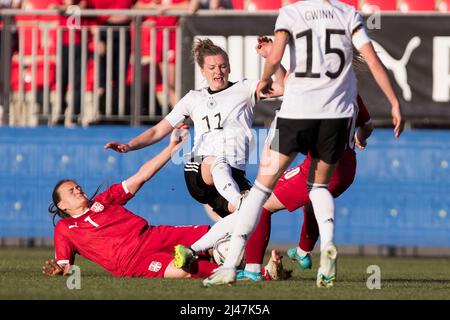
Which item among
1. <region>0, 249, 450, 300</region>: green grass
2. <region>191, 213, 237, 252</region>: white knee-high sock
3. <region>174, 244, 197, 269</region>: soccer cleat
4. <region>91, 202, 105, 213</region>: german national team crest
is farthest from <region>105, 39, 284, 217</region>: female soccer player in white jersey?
<region>0, 249, 450, 300</region>: green grass

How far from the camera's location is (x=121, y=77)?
619 inches

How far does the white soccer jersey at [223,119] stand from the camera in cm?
1069

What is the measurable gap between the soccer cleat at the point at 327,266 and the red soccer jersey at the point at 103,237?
75.7 inches

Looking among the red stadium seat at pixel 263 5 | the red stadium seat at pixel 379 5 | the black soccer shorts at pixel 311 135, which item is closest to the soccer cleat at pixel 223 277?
the black soccer shorts at pixel 311 135

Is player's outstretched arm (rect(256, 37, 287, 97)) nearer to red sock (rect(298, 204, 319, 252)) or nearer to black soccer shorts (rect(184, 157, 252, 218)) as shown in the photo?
black soccer shorts (rect(184, 157, 252, 218))

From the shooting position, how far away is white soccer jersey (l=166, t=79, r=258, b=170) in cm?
1069

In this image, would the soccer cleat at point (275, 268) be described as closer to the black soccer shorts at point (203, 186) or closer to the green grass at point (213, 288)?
the green grass at point (213, 288)

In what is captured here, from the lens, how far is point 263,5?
1630 cm

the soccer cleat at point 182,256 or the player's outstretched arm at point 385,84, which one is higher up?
the player's outstretched arm at point 385,84

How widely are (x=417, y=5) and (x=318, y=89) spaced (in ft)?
25.1
